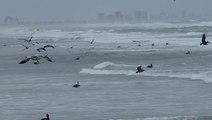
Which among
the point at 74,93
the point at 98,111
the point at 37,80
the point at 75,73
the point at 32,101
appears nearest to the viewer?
the point at 98,111

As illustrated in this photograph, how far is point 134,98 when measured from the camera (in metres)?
18.4

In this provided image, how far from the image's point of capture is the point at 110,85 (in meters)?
22.0

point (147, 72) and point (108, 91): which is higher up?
point (147, 72)

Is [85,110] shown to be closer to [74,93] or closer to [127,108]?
[127,108]

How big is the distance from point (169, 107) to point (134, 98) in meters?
2.09

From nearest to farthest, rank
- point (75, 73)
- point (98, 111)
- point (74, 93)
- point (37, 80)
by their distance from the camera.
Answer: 1. point (98, 111)
2. point (74, 93)
3. point (37, 80)
4. point (75, 73)

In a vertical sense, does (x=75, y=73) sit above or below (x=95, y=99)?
above

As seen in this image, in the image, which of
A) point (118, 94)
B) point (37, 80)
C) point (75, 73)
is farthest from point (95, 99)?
point (75, 73)

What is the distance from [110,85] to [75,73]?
5.24m

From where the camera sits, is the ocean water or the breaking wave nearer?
the ocean water

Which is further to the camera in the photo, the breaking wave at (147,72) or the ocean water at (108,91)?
the breaking wave at (147,72)

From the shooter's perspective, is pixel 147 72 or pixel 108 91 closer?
pixel 108 91

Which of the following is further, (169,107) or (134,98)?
(134,98)

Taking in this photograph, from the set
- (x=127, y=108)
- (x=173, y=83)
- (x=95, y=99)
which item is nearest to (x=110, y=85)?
(x=173, y=83)
